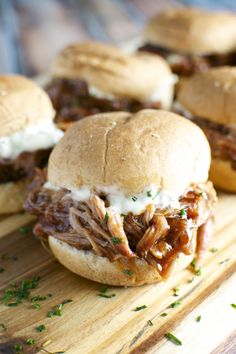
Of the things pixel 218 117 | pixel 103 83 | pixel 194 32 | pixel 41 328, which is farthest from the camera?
pixel 194 32

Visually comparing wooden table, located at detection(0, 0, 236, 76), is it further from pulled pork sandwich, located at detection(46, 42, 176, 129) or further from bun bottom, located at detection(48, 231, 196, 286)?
bun bottom, located at detection(48, 231, 196, 286)

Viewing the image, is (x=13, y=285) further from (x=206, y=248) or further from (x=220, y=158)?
(x=220, y=158)

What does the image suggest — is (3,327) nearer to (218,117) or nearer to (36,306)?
(36,306)

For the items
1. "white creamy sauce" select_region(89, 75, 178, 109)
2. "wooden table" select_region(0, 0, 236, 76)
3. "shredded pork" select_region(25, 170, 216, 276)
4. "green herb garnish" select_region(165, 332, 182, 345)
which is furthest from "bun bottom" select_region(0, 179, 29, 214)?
"wooden table" select_region(0, 0, 236, 76)

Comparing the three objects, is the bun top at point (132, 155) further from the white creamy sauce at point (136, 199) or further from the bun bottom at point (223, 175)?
the bun bottom at point (223, 175)

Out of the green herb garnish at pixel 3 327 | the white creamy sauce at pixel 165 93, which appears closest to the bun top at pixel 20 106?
the white creamy sauce at pixel 165 93

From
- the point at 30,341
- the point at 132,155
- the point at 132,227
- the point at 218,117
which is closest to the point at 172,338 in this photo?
the point at 132,227
